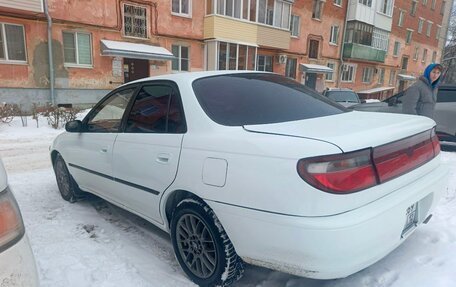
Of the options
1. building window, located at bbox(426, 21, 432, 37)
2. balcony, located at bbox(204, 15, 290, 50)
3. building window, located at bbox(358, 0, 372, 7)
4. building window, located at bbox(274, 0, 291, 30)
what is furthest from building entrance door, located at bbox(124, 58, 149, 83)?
building window, located at bbox(426, 21, 432, 37)

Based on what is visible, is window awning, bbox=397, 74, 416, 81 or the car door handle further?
window awning, bbox=397, 74, 416, 81

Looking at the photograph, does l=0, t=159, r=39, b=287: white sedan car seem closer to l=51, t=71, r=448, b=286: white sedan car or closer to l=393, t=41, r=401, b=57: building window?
l=51, t=71, r=448, b=286: white sedan car

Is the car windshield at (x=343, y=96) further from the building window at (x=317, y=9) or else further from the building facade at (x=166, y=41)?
the building window at (x=317, y=9)

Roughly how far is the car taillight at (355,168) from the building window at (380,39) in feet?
97.8

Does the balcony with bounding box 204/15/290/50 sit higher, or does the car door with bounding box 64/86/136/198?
the balcony with bounding box 204/15/290/50

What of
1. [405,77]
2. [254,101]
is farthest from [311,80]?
[254,101]

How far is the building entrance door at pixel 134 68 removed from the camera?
15.3 m

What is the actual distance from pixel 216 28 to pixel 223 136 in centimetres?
1562

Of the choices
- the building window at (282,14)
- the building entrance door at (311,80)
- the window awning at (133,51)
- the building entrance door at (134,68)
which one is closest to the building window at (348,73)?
the building entrance door at (311,80)

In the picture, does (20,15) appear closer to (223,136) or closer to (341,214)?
(223,136)

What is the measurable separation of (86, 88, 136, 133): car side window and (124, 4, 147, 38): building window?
40.6 ft

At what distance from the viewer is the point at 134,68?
613 inches

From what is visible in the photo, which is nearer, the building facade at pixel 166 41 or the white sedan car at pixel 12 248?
the white sedan car at pixel 12 248

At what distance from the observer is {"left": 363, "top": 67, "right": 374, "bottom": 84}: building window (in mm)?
29688
